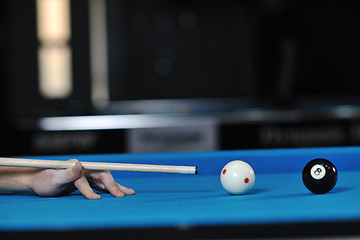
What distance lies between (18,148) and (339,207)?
315 centimetres

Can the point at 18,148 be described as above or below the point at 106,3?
below

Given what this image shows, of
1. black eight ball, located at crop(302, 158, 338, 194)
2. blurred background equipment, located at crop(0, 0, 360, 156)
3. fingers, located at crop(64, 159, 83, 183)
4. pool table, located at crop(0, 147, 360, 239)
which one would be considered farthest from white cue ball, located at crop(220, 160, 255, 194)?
blurred background equipment, located at crop(0, 0, 360, 156)

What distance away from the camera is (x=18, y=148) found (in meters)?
3.95

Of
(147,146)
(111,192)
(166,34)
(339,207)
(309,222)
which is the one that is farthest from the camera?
(166,34)

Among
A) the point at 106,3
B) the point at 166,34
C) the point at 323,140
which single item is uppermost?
the point at 106,3

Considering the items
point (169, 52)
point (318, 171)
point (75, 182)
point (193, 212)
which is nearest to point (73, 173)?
point (75, 182)

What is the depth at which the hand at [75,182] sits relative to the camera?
1436 mm

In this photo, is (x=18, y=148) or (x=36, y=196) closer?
(x=36, y=196)

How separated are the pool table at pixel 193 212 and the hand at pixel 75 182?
0.08ft

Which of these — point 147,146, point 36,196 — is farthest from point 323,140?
point 36,196

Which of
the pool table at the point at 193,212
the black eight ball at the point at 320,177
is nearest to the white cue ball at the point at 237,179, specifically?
the pool table at the point at 193,212

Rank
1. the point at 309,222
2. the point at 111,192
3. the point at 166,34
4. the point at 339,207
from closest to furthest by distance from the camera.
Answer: the point at 309,222 < the point at 339,207 < the point at 111,192 < the point at 166,34

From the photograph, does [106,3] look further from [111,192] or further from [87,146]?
[111,192]

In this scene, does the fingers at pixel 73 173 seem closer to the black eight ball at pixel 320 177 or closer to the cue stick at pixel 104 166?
the cue stick at pixel 104 166
